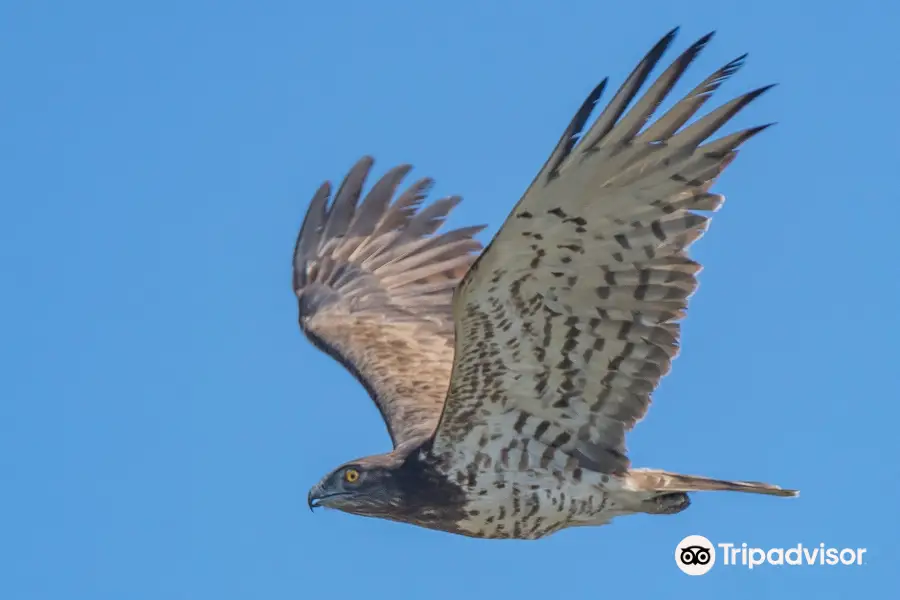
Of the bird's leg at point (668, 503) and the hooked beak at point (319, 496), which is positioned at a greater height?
the hooked beak at point (319, 496)

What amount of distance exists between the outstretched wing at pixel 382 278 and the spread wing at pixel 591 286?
2.25 m

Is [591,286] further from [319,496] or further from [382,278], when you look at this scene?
[382,278]

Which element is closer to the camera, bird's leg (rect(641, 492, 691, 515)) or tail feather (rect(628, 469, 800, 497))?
tail feather (rect(628, 469, 800, 497))

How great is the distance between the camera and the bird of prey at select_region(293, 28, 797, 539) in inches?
344

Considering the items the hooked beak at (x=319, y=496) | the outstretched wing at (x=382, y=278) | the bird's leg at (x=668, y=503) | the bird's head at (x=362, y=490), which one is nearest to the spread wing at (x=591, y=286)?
the bird's leg at (x=668, y=503)

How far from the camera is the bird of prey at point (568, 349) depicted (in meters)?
8.73

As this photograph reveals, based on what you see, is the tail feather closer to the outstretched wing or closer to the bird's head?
the bird's head

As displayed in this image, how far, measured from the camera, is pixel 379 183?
44.9 feet

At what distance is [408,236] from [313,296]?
38.1 inches

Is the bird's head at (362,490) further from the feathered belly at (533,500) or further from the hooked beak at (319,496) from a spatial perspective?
the feathered belly at (533,500)

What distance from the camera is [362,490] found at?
1050cm

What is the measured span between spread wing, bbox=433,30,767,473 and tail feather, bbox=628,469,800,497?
0.61ft

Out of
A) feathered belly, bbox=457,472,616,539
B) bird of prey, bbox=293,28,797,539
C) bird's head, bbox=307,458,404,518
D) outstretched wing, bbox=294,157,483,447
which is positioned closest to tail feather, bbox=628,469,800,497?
bird of prey, bbox=293,28,797,539

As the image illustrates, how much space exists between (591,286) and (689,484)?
5.19 ft
